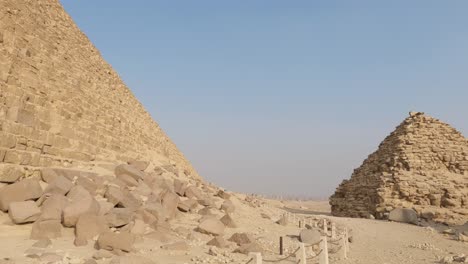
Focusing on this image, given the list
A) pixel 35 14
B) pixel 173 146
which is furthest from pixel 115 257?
pixel 173 146

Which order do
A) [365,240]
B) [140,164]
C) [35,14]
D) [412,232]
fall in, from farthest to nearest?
[412,232] → [365,240] → [140,164] → [35,14]

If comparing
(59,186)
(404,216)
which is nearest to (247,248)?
(59,186)

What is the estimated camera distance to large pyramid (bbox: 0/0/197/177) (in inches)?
306

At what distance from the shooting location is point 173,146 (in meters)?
22.5

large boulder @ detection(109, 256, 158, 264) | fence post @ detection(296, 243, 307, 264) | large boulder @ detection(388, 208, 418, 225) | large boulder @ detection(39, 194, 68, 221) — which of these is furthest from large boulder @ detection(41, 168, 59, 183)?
large boulder @ detection(388, 208, 418, 225)

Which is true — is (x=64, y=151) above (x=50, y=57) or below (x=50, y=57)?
below

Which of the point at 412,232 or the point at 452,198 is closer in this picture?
the point at 412,232

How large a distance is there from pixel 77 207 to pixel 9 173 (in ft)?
5.15

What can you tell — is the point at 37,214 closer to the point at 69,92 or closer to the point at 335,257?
the point at 69,92

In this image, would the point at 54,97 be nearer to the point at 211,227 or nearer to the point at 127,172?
the point at 127,172

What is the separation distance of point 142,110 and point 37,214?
13418mm

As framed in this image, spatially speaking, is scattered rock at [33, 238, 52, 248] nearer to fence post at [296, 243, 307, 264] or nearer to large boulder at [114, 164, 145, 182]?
fence post at [296, 243, 307, 264]

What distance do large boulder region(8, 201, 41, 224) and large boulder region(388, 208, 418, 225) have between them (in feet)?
55.9

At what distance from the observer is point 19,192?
6309mm
